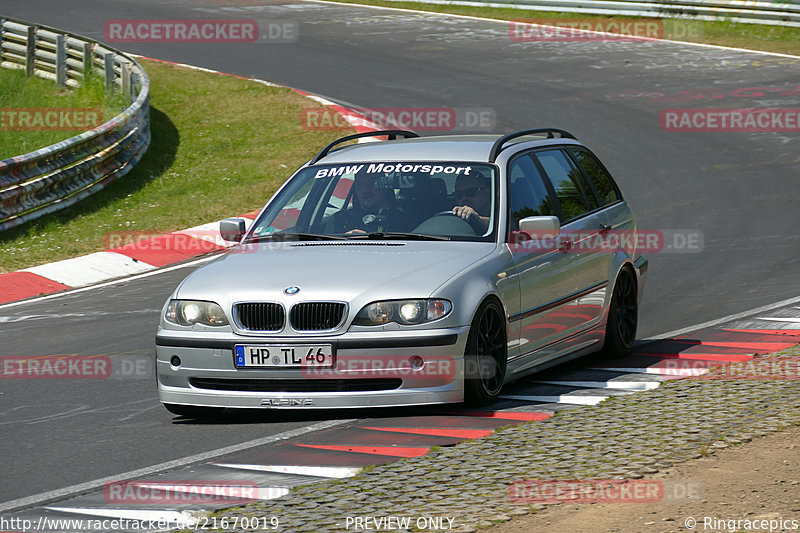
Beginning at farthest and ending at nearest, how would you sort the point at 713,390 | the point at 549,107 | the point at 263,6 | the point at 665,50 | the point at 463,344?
the point at 263,6 → the point at 665,50 → the point at 549,107 → the point at 713,390 → the point at 463,344

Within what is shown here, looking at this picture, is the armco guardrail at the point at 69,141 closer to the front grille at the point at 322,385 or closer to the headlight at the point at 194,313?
the headlight at the point at 194,313

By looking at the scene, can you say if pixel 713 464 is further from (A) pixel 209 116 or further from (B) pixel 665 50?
(B) pixel 665 50

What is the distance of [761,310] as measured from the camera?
10.7 metres

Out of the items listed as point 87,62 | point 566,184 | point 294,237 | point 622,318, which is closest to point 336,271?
point 294,237

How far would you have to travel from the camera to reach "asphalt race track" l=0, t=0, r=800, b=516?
749 centimetres

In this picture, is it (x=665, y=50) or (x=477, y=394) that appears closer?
(x=477, y=394)

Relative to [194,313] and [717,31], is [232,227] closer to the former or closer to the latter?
[194,313]

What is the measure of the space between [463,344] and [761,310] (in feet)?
14.6

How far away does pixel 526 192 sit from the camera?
856cm

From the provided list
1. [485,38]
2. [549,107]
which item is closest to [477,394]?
[549,107]

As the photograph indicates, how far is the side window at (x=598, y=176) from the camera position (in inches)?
378

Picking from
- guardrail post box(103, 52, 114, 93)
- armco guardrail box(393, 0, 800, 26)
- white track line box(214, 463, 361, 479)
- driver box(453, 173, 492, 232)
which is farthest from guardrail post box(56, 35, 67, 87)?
white track line box(214, 463, 361, 479)

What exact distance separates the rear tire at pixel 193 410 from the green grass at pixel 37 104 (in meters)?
12.2

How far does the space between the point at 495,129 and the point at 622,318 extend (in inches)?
440
